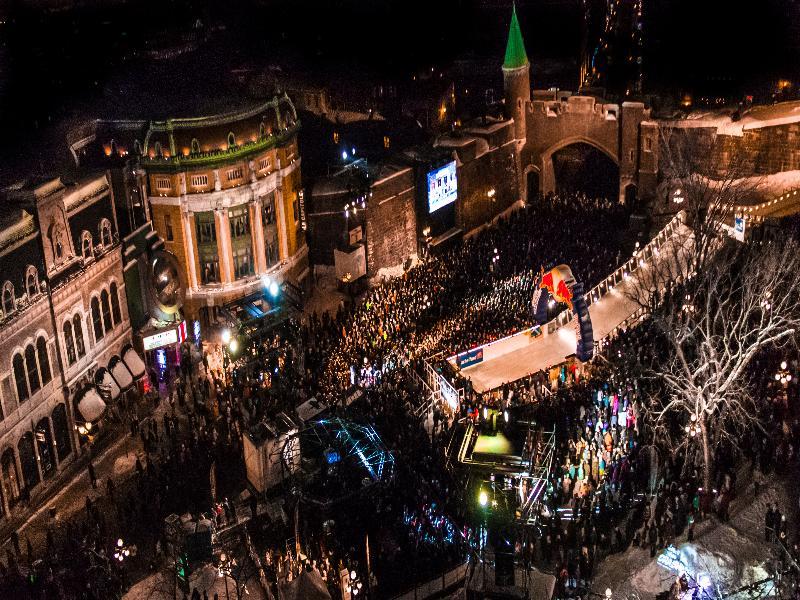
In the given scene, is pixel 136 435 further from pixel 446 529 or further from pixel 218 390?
pixel 446 529

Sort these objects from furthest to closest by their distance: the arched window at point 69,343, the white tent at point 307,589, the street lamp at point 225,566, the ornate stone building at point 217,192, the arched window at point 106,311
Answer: the ornate stone building at point 217,192 < the arched window at point 106,311 < the arched window at point 69,343 < the street lamp at point 225,566 < the white tent at point 307,589

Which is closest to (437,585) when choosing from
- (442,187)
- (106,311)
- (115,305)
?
(106,311)

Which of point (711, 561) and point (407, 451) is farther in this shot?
point (407, 451)

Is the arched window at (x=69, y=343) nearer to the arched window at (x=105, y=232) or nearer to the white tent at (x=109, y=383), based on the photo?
the white tent at (x=109, y=383)

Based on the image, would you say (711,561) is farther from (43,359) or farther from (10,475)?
(43,359)

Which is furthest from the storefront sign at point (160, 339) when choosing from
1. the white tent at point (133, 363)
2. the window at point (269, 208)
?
the window at point (269, 208)

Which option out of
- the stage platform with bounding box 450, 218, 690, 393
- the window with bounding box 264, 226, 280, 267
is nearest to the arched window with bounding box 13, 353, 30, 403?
the stage platform with bounding box 450, 218, 690, 393
